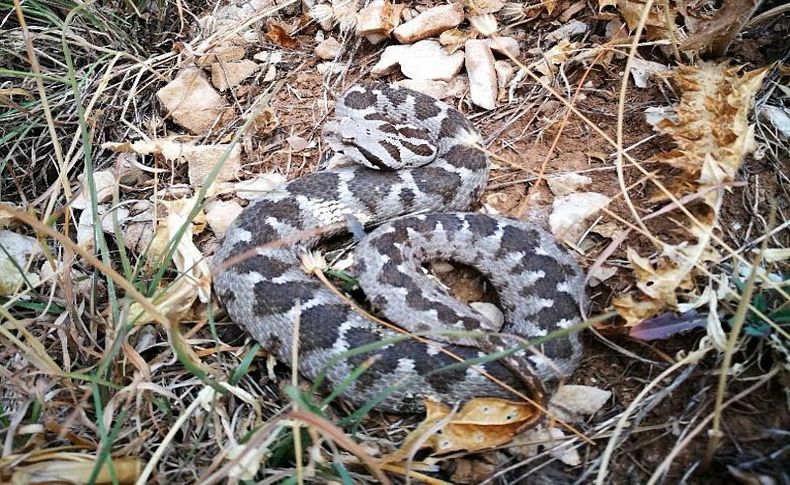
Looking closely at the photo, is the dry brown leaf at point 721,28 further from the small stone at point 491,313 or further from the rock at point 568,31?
the small stone at point 491,313

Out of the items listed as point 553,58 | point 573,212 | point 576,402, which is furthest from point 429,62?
point 576,402

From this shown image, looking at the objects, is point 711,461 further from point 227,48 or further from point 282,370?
point 227,48

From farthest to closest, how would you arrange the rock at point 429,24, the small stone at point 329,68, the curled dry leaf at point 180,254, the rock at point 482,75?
the small stone at point 329,68 < the rock at point 429,24 < the rock at point 482,75 < the curled dry leaf at point 180,254

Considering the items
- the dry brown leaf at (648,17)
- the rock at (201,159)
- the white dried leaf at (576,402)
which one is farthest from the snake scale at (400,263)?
the dry brown leaf at (648,17)

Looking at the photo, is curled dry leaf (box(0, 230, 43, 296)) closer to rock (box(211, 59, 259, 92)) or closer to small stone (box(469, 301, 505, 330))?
rock (box(211, 59, 259, 92))

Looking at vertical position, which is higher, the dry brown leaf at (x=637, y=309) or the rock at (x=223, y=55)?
the rock at (x=223, y=55)

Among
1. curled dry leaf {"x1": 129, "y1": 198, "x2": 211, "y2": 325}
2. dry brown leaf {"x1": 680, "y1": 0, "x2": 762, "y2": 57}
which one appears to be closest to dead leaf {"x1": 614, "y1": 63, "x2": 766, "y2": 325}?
dry brown leaf {"x1": 680, "y1": 0, "x2": 762, "y2": 57}
